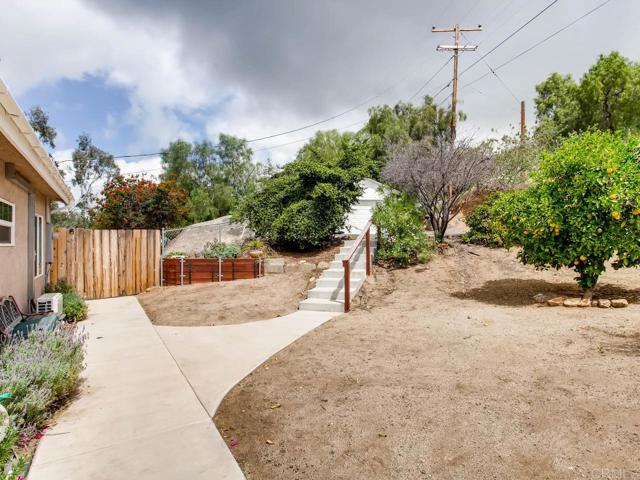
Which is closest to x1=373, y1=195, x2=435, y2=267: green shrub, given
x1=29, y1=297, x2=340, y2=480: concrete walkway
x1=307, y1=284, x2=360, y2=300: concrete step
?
x1=307, y1=284, x2=360, y2=300: concrete step

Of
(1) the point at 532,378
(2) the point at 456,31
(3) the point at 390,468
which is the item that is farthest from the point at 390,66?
Answer: (3) the point at 390,468

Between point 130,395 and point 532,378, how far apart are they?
147 inches

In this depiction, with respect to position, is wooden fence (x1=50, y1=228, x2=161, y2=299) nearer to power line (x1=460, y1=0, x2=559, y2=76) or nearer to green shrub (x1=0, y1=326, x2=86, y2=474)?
green shrub (x1=0, y1=326, x2=86, y2=474)

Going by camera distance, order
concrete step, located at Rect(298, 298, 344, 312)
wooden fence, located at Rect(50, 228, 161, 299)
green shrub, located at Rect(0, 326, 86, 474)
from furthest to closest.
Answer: wooden fence, located at Rect(50, 228, 161, 299)
concrete step, located at Rect(298, 298, 344, 312)
green shrub, located at Rect(0, 326, 86, 474)

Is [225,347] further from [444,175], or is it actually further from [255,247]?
[444,175]

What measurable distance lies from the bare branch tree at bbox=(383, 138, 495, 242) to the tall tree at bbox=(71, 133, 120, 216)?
2411cm

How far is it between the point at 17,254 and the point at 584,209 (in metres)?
8.95

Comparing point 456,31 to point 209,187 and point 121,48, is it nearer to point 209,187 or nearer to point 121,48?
point 121,48

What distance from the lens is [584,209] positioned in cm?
647

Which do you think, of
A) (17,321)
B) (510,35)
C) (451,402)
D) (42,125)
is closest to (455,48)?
(510,35)

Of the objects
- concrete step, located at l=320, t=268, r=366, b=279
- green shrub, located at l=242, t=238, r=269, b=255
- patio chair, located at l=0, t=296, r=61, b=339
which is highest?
green shrub, located at l=242, t=238, r=269, b=255

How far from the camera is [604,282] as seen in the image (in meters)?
8.17

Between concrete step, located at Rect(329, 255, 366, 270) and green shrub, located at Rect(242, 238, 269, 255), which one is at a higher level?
green shrub, located at Rect(242, 238, 269, 255)

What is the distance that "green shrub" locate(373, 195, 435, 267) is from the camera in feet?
33.7
